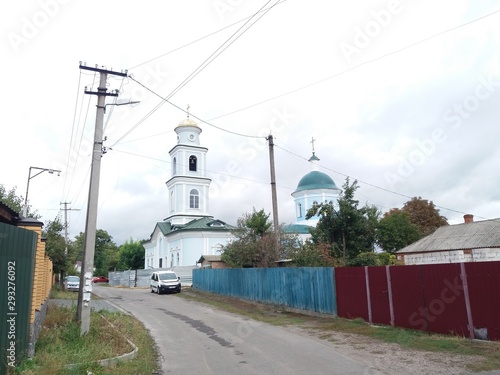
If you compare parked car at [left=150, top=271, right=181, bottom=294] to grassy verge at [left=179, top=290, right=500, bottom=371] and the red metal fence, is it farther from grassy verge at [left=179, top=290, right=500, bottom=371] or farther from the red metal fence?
the red metal fence

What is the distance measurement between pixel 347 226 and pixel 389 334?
1698cm

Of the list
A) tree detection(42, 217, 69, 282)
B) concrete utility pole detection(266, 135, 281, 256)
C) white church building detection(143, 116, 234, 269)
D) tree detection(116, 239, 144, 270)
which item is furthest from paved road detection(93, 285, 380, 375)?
tree detection(116, 239, 144, 270)

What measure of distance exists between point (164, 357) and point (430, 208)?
49478mm

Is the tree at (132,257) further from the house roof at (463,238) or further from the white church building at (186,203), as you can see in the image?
the house roof at (463,238)

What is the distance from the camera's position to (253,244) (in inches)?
1019

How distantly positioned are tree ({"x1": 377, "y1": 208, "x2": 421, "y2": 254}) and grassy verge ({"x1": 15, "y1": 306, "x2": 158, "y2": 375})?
35.9 metres

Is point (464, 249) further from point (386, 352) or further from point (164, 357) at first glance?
point (164, 357)

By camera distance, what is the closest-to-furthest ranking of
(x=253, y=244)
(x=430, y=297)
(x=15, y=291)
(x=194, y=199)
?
(x=15, y=291) < (x=430, y=297) < (x=253, y=244) < (x=194, y=199)

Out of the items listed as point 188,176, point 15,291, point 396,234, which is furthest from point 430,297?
point 188,176

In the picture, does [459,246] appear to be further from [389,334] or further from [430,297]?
[389,334]

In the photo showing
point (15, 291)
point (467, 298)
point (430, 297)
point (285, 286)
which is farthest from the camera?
point (285, 286)

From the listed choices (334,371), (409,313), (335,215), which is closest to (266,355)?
(334,371)

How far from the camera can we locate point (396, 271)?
12.9 meters

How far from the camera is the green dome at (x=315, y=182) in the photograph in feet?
179
